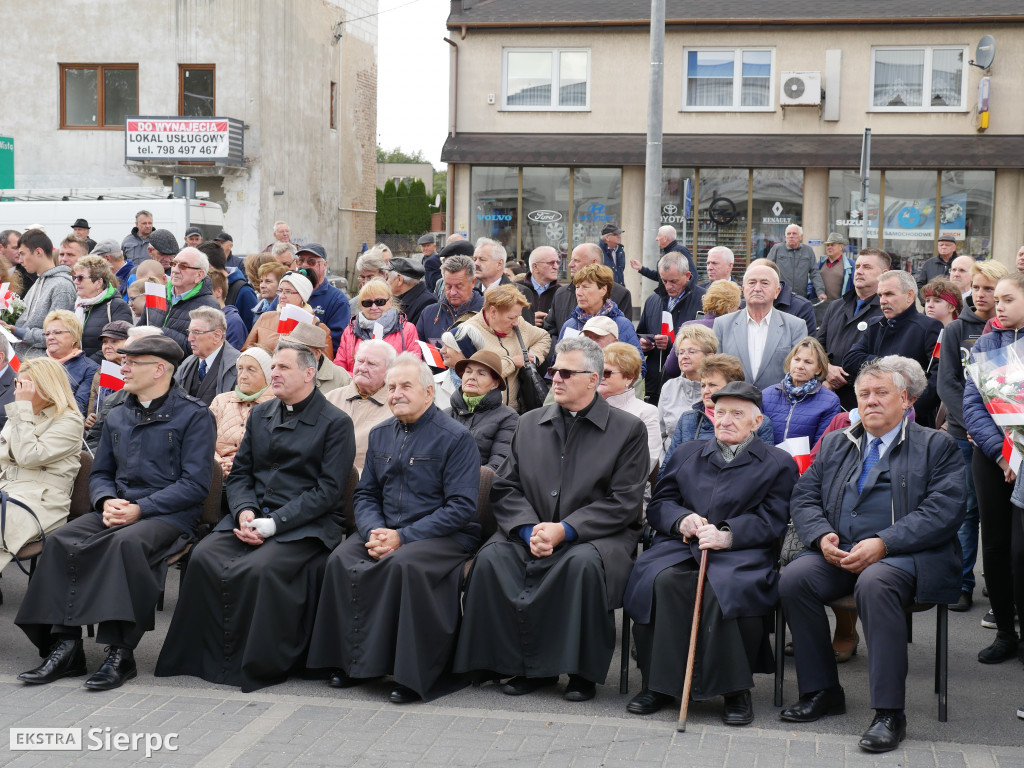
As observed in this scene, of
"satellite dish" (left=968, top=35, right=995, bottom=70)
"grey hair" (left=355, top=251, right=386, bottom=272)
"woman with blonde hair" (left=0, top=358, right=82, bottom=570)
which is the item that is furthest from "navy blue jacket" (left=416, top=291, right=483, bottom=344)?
"satellite dish" (left=968, top=35, right=995, bottom=70)

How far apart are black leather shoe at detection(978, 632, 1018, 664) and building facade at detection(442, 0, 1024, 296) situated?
18042 millimetres

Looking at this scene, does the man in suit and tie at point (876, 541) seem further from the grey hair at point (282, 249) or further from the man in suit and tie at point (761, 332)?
the grey hair at point (282, 249)

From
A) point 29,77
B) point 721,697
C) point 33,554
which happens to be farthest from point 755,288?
point 29,77

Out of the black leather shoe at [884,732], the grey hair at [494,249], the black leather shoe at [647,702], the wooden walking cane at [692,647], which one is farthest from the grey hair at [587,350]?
the grey hair at [494,249]

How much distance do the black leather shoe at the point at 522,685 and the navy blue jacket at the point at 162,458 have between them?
201cm

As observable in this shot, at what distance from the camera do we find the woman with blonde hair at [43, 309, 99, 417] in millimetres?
8188

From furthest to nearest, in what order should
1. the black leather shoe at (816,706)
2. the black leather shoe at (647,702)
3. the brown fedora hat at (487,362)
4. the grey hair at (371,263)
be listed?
the grey hair at (371,263), the brown fedora hat at (487,362), the black leather shoe at (647,702), the black leather shoe at (816,706)

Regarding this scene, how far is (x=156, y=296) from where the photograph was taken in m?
9.27

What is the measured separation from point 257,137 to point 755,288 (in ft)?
74.8

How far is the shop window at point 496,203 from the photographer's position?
24.6m

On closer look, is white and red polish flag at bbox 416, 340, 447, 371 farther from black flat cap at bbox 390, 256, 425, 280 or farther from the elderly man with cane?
the elderly man with cane

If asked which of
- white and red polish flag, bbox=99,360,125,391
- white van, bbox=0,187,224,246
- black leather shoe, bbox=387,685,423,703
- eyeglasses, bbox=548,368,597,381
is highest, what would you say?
white van, bbox=0,187,224,246

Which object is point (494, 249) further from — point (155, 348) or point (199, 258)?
point (155, 348)

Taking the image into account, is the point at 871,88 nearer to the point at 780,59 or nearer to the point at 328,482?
the point at 780,59
